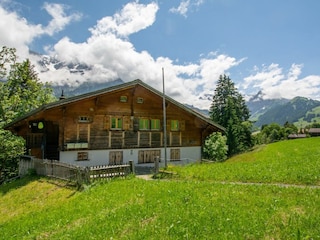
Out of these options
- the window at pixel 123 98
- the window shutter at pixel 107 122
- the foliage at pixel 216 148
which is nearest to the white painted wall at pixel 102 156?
the window shutter at pixel 107 122

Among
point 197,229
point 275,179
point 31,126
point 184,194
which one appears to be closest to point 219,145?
point 31,126

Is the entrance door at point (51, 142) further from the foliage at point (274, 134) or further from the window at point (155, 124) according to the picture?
the foliage at point (274, 134)

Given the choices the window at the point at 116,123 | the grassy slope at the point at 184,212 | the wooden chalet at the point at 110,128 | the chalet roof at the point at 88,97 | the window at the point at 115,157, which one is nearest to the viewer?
the grassy slope at the point at 184,212

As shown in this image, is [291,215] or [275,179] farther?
[275,179]

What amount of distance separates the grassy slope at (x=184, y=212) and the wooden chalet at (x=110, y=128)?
33.1ft

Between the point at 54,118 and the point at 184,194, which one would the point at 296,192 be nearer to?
the point at 184,194

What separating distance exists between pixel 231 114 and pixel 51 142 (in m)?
52.7

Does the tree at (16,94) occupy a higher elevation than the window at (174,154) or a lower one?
higher

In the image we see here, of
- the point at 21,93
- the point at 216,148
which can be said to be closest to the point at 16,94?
the point at 21,93

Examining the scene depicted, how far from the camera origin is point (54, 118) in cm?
2498

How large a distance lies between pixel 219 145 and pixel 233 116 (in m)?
17.5

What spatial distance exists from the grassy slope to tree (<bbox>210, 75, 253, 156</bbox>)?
179 ft

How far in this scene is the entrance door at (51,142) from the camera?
28453mm

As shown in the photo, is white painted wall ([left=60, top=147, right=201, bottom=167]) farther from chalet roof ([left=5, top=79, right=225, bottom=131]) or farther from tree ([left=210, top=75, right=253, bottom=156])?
tree ([left=210, top=75, right=253, bottom=156])
